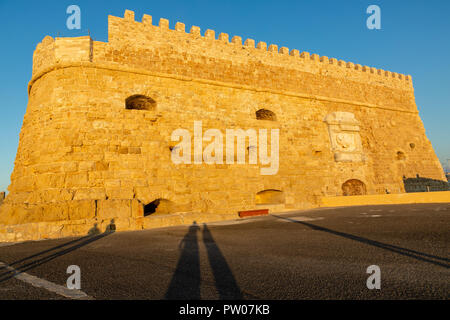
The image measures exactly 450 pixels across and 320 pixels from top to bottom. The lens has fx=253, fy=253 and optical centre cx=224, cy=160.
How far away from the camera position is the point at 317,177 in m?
12.5

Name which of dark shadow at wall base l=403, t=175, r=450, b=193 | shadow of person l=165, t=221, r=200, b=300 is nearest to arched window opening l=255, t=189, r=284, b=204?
shadow of person l=165, t=221, r=200, b=300

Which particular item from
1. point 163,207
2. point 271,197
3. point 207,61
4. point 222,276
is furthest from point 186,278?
point 207,61

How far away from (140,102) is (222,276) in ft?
29.2

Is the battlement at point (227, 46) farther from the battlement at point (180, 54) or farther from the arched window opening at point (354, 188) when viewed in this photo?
the arched window opening at point (354, 188)

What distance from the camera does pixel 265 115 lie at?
12531 mm

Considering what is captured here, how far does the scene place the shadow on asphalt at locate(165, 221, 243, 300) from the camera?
2.51m

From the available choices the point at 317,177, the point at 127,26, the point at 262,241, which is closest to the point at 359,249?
the point at 262,241

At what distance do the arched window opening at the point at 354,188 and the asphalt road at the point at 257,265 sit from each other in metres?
8.47

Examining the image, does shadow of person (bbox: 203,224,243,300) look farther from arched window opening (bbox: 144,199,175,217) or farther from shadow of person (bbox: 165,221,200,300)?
arched window opening (bbox: 144,199,175,217)

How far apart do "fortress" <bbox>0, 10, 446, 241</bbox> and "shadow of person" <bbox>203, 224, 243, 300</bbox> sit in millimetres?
4503

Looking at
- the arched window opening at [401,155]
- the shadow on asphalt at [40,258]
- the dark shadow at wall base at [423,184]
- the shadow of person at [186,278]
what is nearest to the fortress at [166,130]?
the dark shadow at wall base at [423,184]

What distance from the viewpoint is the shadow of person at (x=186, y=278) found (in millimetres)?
2523

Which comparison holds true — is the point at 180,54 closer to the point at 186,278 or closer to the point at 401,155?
the point at 186,278
